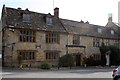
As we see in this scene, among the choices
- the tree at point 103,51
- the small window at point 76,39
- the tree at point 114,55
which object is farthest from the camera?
the tree at point 114,55

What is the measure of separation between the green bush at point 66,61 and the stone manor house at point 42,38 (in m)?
0.93

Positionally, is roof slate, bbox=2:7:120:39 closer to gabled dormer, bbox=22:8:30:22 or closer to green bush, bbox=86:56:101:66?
gabled dormer, bbox=22:8:30:22

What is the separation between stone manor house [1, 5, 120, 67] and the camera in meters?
20.7

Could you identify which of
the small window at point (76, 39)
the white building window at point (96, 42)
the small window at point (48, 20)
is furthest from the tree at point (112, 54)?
the small window at point (48, 20)

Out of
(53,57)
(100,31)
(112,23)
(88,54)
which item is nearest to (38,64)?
(53,57)

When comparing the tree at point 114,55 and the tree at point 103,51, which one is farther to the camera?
the tree at point 114,55

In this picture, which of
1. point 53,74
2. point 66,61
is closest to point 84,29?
point 66,61

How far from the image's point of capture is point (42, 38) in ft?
75.4

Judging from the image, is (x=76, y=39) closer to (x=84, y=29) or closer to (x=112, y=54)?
(x=84, y=29)

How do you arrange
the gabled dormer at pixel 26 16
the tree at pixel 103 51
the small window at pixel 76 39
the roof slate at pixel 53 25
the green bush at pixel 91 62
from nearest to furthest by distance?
the roof slate at pixel 53 25 < the gabled dormer at pixel 26 16 < the small window at pixel 76 39 < the green bush at pixel 91 62 < the tree at pixel 103 51

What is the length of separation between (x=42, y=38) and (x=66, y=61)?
16.9 feet

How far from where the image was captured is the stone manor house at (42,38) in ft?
67.8

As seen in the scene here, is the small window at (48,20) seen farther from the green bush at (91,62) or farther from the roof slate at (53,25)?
the green bush at (91,62)

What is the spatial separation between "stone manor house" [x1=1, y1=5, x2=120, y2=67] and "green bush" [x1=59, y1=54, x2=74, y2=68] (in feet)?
3.05
